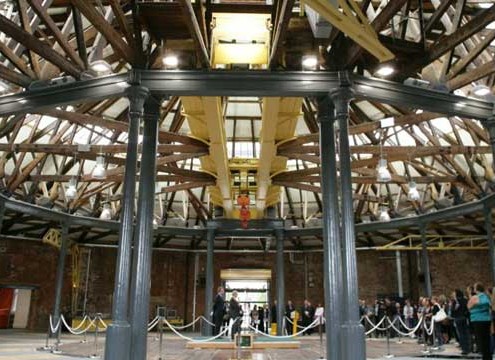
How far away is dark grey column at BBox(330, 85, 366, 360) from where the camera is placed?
7.35 m

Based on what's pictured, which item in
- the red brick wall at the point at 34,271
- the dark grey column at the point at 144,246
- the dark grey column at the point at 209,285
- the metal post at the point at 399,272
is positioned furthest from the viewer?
the metal post at the point at 399,272

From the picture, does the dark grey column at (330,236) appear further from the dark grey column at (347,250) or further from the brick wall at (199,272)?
the brick wall at (199,272)

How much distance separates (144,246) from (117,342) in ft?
5.37

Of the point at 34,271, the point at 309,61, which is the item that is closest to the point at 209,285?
the point at 34,271

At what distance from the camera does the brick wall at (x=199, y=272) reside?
21812 millimetres

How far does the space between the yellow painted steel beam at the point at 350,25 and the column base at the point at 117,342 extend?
5685 mm

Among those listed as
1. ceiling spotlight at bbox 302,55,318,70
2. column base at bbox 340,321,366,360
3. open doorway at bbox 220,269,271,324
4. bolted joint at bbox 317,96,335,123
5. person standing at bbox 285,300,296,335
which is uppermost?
ceiling spotlight at bbox 302,55,318,70

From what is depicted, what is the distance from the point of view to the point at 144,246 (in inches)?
319

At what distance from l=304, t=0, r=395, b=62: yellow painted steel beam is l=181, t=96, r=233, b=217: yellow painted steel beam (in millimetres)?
3388

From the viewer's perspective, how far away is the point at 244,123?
20516mm

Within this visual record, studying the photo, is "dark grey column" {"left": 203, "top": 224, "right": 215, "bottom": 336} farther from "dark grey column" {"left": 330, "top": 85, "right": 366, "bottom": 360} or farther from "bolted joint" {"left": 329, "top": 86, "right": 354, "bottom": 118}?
"bolted joint" {"left": 329, "top": 86, "right": 354, "bottom": 118}

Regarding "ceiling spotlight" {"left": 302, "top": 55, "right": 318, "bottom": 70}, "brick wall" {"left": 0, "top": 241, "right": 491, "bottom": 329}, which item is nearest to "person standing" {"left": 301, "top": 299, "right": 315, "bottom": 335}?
"brick wall" {"left": 0, "top": 241, "right": 491, "bottom": 329}

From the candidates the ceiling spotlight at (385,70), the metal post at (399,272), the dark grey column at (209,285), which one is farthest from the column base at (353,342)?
the metal post at (399,272)

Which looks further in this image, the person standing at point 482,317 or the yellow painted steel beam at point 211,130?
the yellow painted steel beam at point 211,130
